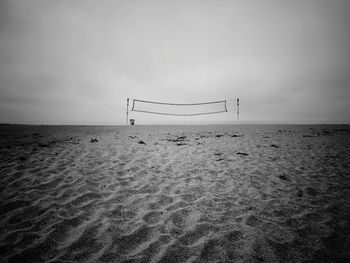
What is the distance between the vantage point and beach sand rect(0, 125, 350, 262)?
257 centimetres

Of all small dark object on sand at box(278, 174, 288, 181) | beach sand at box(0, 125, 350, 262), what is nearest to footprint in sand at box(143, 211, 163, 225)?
beach sand at box(0, 125, 350, 262)

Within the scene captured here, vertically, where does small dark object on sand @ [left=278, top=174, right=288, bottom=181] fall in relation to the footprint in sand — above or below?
above

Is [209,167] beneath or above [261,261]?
above

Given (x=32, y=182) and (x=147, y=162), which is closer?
(x=32, y=182)

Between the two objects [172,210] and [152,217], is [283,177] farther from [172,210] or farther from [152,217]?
[152,217]

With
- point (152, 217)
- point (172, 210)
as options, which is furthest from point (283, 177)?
point (152, 217)

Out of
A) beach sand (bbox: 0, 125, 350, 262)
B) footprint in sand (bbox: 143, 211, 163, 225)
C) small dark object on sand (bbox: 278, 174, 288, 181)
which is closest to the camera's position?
beach sand (bbox: 0, 125, 350, 262)

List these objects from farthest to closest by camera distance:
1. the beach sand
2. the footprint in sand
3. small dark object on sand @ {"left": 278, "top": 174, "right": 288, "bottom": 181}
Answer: small dark object on sand @ {"left": 278, "top": 174, "right": 288, "bottom": 181} → the footprint in sand → the beach sand

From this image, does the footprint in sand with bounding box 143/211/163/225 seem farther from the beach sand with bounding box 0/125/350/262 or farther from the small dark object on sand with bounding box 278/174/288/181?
the small dark object on sand with bounding box 278/174/288/181

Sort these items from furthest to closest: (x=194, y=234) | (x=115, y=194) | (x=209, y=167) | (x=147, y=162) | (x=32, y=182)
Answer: (x=147, y=162) → (x=209, y=167) → (x=32, y=182) → (x=115, y=194) → (x=194, y=234)

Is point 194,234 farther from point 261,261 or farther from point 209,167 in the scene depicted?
point 209,167

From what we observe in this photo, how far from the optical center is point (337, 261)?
242 cm

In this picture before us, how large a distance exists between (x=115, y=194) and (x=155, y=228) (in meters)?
1.50

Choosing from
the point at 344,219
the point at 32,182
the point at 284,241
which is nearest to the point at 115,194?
the point at 32,182
